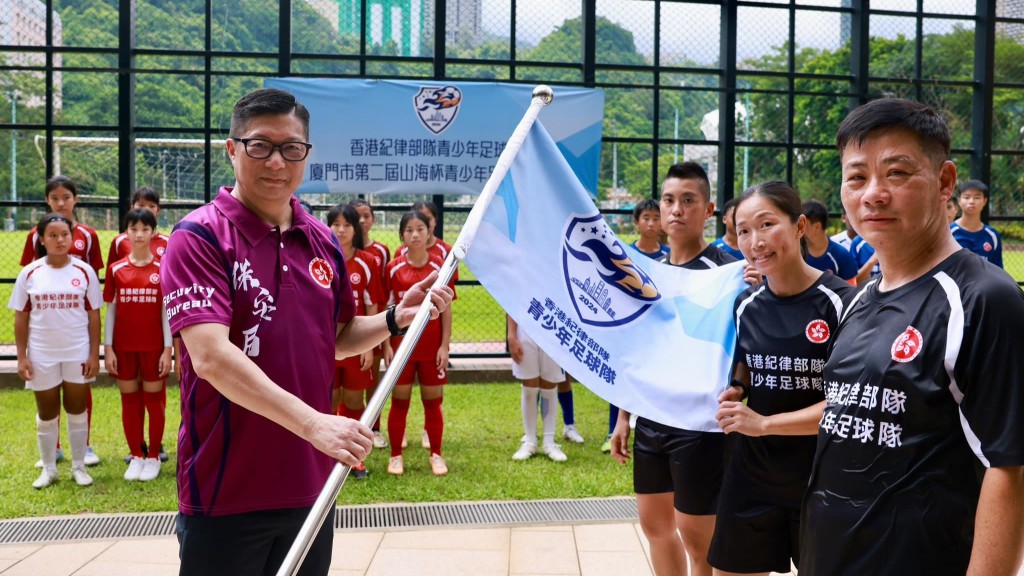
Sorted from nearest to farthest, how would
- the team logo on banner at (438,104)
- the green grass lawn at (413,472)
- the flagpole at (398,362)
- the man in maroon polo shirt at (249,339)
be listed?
1. the flagpole at (398,362)
2. the man in maroon polo shirt at (249,339)
3. the green grass lawn at (413,472)
4. the team logo on banner at (438,104)

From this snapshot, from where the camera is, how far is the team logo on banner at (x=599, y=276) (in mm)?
3146

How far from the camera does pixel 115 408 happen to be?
8.23m

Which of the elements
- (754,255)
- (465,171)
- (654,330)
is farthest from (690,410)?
(465,171)

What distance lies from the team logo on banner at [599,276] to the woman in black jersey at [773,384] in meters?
0.41

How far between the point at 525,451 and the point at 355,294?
1773 millimetres

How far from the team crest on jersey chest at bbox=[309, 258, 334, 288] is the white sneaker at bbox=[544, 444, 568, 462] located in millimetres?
4354

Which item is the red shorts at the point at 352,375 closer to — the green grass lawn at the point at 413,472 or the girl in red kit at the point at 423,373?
the girl in red kit at the point at 423,373

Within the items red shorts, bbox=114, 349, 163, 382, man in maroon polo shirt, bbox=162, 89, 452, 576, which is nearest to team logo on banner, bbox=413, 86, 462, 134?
red shorts, bbox=114, 349, 163, 382

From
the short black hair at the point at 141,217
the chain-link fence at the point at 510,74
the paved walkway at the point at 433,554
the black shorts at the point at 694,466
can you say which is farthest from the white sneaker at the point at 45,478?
the black shorts at the point at 694,466

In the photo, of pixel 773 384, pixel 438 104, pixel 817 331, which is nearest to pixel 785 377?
pixel 773 384

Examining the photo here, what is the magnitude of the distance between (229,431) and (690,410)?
1598 millimetres

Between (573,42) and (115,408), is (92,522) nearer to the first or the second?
(115,408)

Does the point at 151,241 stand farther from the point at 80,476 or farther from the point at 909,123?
the point at 909,123

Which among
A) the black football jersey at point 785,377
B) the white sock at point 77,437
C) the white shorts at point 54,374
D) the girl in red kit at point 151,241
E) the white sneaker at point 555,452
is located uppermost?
the girl in red kit at point 151,241
